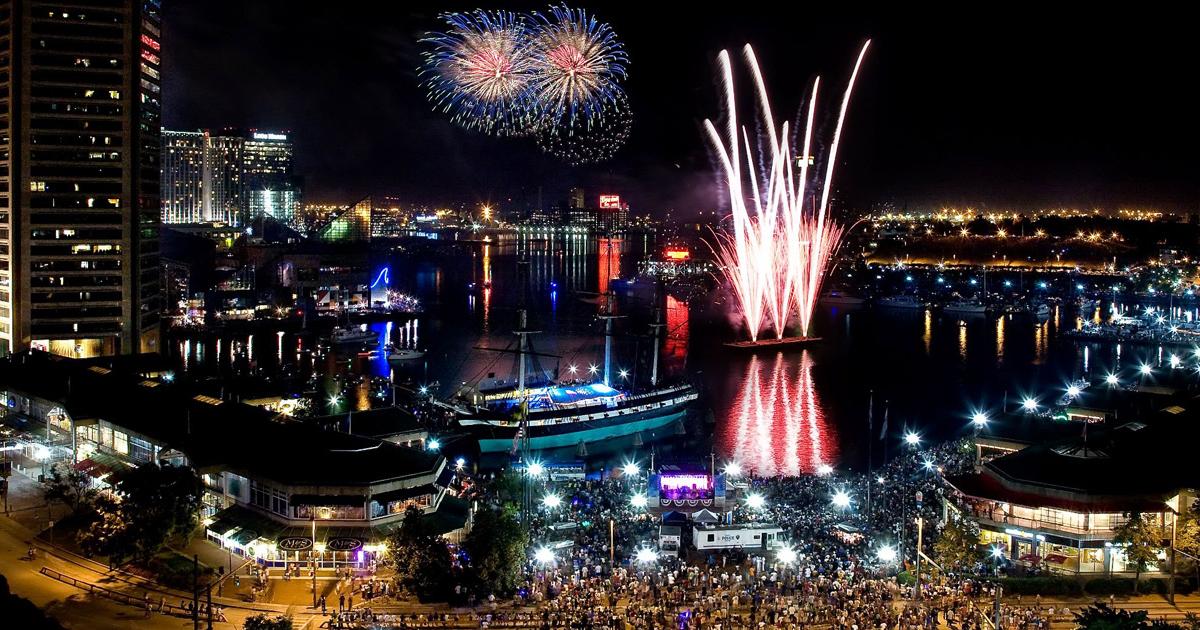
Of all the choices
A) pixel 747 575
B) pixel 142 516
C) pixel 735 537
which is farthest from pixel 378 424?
pixel 747 575

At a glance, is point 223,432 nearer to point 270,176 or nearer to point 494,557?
point 494,557

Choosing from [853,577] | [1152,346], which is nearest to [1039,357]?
[1152,346]

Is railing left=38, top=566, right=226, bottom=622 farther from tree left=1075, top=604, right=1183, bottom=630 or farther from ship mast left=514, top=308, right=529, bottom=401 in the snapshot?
ship mast left=514, top=308, right=529, bottom=401

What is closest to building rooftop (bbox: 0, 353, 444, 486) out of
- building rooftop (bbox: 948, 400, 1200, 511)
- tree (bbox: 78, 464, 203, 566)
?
tree (bbox: 78, 464, 203, 566)

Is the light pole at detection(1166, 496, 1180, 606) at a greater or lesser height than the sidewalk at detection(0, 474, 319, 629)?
greater

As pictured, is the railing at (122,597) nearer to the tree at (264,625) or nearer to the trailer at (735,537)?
the tree at (264,625)

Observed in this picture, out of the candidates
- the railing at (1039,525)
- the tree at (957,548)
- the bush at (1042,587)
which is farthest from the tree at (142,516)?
the railing at (1039,525)
